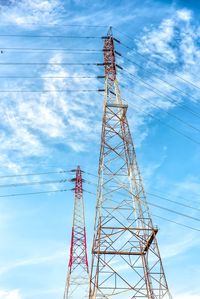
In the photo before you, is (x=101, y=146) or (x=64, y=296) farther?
(x=64, y=296)

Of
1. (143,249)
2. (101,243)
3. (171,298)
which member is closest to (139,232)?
(143,249)

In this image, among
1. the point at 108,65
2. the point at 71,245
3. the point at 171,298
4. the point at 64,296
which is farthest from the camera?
the point at 71,245

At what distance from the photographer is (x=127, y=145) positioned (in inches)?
1110

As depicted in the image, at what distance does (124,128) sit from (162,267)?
34.7ft

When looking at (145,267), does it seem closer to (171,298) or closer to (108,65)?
(171,298)

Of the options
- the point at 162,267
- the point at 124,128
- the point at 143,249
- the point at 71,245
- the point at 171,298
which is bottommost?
the point at 171,298

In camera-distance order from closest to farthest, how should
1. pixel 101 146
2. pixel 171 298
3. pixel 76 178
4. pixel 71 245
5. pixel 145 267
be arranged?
pixel 171 298 < pixel 145 267 < pixel 101 146 < pixel 71 245 < pixel 76 178

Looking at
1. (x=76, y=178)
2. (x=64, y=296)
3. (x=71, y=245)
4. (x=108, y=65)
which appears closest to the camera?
(x=108, y=65)

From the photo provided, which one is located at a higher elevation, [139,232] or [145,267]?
[139,232]

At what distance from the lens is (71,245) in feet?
130

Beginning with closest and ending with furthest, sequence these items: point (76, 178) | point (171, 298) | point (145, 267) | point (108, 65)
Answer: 1. point (171, 298)
2. point (145, 267)
3. point (108, 65)
4. point (76, 178)

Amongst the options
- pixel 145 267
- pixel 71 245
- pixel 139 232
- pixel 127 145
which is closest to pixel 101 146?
pixel 127 145

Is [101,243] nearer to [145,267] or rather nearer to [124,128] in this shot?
[145,267]

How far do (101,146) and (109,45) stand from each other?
1012cm
